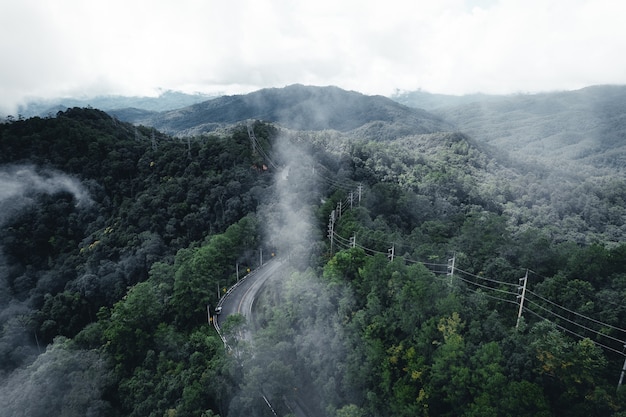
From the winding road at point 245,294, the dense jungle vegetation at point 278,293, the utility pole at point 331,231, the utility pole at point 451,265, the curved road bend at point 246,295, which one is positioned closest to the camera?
the dense jungle vegetation at point 278,293

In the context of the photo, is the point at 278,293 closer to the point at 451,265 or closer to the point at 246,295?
the point at 246,295

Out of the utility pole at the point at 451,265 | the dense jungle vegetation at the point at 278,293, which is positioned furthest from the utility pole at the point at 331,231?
the utility pole at the point at 451,265

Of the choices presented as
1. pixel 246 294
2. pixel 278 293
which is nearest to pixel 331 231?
pixel 278 293

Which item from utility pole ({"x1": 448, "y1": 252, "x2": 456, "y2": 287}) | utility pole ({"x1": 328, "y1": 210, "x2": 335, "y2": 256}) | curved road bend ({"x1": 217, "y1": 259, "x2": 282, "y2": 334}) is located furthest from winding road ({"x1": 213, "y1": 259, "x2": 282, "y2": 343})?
utility pole ({"x1": 448, "y1": 252, "x2": 456, "y2": 287})

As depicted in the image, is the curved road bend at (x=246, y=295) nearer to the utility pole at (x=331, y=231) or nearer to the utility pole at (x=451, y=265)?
the utility pole at (x=331, y=231)

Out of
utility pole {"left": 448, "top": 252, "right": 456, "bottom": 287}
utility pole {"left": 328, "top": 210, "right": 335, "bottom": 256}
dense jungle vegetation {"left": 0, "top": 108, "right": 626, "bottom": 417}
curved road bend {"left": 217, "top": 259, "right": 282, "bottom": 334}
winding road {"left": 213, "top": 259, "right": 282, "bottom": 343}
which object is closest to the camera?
dense jungle vegetation {"left": 0, "top": 108, "right": 626, "bottom": 417}

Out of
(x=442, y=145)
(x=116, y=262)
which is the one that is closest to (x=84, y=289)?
(x=116, y=262)

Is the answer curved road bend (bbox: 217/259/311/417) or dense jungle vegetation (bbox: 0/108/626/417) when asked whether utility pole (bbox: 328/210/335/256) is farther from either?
curved road bend (bbox: 217/259/311/417)

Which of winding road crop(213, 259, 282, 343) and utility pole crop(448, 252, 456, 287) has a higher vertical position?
utility pole crop(448, 252, 456, 287)

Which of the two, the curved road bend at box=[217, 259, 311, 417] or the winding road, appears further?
the curved road bend at box=[217, 259, 311, 417]
